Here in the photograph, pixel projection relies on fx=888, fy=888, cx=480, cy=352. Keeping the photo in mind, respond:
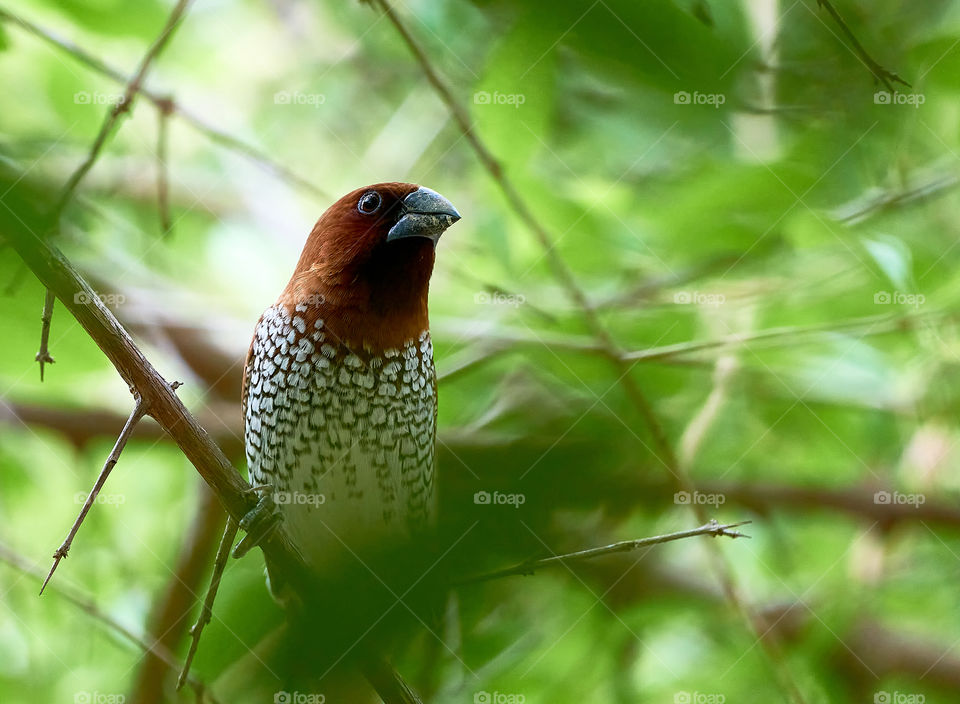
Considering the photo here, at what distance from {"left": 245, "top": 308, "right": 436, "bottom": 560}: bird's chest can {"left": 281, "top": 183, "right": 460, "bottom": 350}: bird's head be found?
0.06m

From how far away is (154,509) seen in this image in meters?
3.70

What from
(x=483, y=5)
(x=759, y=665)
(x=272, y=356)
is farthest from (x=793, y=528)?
(x=483, y=5)

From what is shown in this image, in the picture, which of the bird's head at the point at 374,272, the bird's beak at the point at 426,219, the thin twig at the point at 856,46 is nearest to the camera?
the thin twig at the point at 856,46

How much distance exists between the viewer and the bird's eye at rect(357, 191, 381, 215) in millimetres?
2535

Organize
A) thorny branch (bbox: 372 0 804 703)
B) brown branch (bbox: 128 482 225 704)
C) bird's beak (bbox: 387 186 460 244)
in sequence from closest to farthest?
thorny branch (bbox: 372 0 804 703)
bird's beak (bbox: 387 186 460 244)
brown branch (bbox: 128 482 225 704)

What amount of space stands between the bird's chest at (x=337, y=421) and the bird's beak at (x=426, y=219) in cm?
35

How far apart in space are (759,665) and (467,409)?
1203mm

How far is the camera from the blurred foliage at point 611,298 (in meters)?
1.81

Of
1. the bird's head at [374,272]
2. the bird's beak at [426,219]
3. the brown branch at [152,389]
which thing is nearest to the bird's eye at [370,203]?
the bird's head at [374,272]

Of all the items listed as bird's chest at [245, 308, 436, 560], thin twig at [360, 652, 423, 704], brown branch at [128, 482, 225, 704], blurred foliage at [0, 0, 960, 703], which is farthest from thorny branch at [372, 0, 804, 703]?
brown branch at [128, 482, 225, 704]

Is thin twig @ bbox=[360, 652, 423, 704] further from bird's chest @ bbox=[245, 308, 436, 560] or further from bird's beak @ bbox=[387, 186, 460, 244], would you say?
bird's beak @ bbox=[387, 186, 460, 244]

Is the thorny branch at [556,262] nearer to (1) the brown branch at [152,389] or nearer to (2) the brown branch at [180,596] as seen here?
(1) the brown branch at [152,389]

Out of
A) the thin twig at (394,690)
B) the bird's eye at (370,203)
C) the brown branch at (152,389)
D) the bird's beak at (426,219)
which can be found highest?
the bird's eye at (370,203)

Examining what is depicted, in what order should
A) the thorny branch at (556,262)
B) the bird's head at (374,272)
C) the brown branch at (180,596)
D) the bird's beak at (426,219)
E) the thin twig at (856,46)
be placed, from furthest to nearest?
the brown branch at (180,596), the bird's head at (374,272), the bird's beak at (426,219), the thorny branch at (556,262), the thin twig at (856,46)
